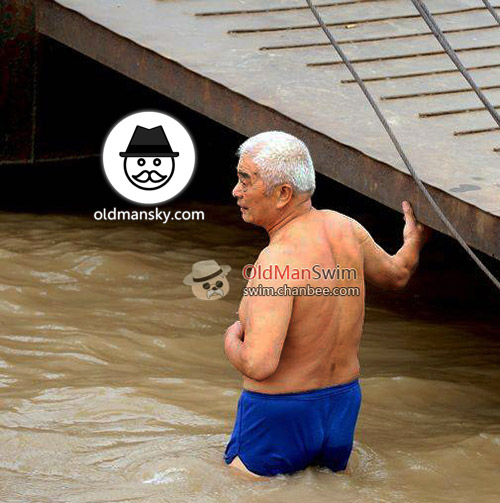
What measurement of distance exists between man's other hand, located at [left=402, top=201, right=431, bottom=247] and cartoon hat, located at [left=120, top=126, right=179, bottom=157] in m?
3.06

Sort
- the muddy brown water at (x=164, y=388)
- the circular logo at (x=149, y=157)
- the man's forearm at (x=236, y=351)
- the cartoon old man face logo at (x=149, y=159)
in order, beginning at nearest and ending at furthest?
the man's forearm at (x=236, y=351) < the muddy brown water at (x=164, y=388) < the cartoon old man face logo at (x=149, y=159) < the circular logo at (x=149, y=157)

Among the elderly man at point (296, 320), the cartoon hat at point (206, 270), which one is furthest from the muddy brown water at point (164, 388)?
the elderly man at point (296, 320)

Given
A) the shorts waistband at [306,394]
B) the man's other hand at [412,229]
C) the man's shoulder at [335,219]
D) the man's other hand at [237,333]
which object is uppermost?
the man's shoulder at [335,219]

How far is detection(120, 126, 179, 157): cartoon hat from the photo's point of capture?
8039mm

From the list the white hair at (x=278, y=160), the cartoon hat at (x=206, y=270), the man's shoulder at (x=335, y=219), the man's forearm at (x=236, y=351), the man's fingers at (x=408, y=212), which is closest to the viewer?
the man's forearm at (x=236, y=351)

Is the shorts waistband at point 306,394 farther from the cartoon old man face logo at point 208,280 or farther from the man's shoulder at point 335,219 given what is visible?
the cartoon old man face logo at point 208,280

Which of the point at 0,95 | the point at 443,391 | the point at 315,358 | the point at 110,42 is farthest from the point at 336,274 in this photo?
the point at 0,95

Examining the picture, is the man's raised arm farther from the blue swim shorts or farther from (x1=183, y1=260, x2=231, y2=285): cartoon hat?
(x1=183, y1=260, x2=231, y2=285): cartoon hat

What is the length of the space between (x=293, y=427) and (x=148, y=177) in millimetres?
4212

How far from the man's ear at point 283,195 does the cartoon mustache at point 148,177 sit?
3.88 m

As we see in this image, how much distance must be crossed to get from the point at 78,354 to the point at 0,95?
115 inches

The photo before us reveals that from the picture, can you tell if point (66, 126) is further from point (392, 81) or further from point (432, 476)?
point (432, 476)

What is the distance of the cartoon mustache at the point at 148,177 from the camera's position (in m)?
8.23

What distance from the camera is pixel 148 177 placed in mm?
8312
